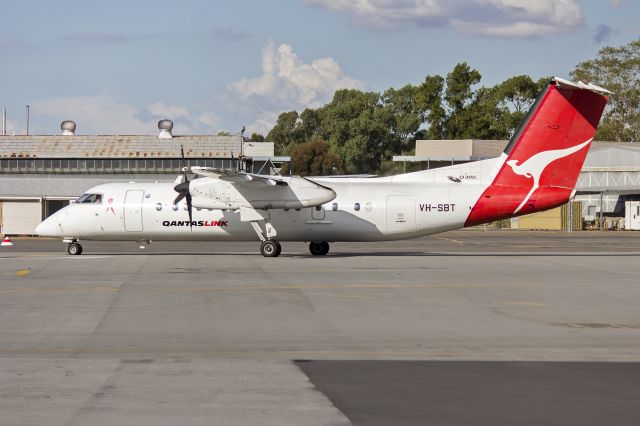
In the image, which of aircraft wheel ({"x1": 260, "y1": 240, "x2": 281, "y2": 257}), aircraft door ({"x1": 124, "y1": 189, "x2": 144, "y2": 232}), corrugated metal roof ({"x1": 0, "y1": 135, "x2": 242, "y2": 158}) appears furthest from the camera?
corrugated metal roof ({"x1": 0, "y1": 135, "x2": 242, "y2": 158})

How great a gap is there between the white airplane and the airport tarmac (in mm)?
6734

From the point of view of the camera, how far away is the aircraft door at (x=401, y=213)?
36906mm

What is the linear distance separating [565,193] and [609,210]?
57.2 metres

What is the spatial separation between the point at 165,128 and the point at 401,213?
52620 millimetres

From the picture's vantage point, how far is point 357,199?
124ft

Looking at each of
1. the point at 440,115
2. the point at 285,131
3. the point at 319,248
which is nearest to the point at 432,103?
the point at 440,115

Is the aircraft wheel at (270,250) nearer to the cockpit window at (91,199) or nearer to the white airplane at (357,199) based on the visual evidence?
the white airplane at (357,199)

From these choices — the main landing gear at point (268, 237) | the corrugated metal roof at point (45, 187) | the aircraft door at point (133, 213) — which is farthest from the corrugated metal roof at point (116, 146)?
the main landing gear at point (268, 237)

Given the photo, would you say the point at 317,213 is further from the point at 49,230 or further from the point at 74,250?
the point at 49,230

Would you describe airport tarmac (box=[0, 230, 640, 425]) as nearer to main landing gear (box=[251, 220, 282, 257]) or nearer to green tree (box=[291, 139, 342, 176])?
main landing gear (box=[251, 220, 282, 257])

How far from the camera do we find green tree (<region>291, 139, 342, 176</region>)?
4464 inches

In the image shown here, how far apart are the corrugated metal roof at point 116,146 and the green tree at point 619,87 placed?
72625mm

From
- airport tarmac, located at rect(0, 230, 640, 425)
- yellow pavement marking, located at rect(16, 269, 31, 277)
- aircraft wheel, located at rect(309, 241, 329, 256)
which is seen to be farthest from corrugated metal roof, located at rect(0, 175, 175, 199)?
airport tarmac, located at rect(0, 230, 640, 425)

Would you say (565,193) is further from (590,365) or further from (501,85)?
(501,85)
